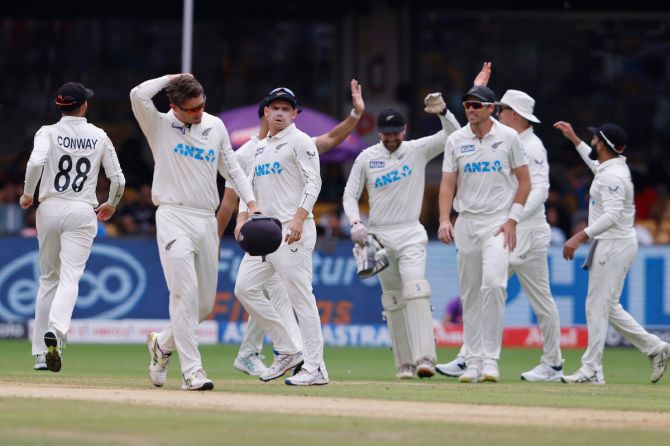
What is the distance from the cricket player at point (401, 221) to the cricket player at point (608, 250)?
1.25m

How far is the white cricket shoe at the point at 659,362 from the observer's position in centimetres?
1271

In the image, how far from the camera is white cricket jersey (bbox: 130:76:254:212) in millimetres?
10156

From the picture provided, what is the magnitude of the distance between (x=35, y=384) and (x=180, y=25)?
13.6 meters

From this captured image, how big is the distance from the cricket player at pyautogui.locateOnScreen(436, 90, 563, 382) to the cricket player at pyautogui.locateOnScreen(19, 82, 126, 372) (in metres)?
3.16

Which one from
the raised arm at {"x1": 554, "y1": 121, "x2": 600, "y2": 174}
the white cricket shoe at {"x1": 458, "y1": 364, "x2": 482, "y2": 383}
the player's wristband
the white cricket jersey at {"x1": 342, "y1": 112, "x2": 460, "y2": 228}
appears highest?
the raised arm at {"x1": 554, "y1": 121, "x2": 600, "y2": 174}

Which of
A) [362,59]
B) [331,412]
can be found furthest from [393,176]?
[362,59]

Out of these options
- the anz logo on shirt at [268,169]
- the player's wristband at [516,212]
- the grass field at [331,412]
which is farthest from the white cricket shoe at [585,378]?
the anz logo on shirt at [268,169]

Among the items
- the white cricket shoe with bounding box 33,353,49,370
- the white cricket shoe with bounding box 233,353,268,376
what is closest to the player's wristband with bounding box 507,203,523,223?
the white cricket shoe with bounding box 233,353,268,376

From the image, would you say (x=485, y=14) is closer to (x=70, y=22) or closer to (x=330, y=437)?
(x=70, y=22)

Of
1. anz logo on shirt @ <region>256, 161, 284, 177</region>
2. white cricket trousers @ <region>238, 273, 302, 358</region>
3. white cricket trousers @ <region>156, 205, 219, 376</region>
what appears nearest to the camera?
white cricket trousers @ <region>156, 205, 219, 376</region>

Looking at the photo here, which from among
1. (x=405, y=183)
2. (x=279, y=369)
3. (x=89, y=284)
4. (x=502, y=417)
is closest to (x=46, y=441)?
(x=502, y=417)

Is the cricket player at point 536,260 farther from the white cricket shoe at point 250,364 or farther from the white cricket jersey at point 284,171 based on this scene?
the white cricket jersey at point 284,171

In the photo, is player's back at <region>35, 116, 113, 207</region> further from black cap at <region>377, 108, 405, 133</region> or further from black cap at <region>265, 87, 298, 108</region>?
black cap at <region>377, 108, 405, 133</region>

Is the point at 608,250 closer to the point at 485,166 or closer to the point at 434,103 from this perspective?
the point at 485,166
